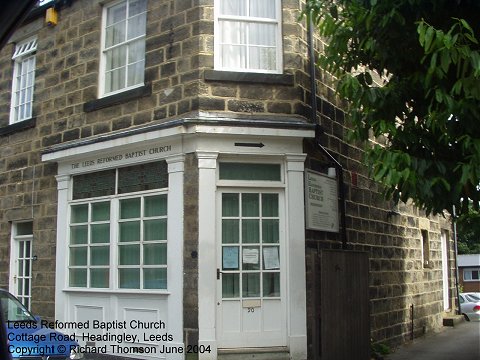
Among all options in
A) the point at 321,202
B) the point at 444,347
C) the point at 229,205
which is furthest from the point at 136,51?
the point at 444,347

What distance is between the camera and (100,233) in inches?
393

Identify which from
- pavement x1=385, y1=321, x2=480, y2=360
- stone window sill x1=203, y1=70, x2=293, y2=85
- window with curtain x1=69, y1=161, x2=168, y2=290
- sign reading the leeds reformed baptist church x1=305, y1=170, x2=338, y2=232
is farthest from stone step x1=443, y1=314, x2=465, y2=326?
window with curtain x1=69, y1=161, x2=168, y2=290

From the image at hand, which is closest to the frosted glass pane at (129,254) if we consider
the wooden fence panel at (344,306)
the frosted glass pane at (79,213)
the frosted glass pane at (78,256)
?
the frosted glass pane at (78,256)

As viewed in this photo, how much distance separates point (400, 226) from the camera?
12930 millimetres

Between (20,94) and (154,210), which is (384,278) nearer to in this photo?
(154,210)

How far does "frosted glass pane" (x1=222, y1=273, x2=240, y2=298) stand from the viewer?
8.52 m

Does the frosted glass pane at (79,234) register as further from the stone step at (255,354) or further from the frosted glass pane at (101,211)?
the stone step at (255,354)

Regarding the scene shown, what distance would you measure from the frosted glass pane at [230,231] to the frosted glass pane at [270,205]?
49 cm

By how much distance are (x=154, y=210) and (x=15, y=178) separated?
440 cm

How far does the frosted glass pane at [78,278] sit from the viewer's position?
10086 mm

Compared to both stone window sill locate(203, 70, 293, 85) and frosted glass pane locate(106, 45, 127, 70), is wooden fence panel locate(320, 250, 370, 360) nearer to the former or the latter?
stone window sill locate(203, 70, 293, 85)

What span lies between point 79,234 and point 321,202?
14.8 feet

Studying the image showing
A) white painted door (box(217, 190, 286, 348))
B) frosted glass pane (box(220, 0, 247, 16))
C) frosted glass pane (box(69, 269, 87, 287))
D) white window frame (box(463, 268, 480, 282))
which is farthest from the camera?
white window frame (box(463, 268, 480, 282))

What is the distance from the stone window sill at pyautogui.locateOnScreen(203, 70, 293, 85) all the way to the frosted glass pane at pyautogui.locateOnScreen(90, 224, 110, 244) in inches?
129
